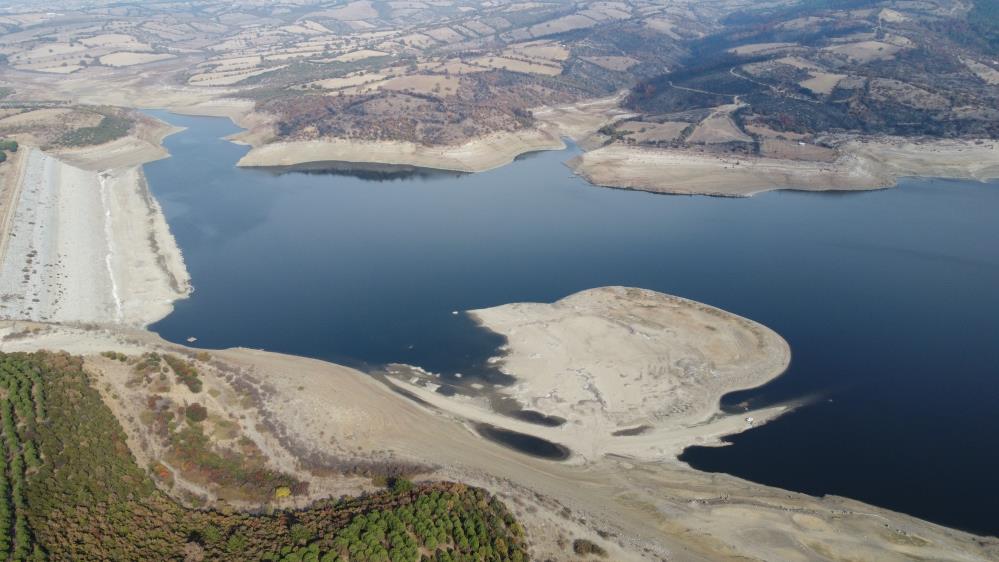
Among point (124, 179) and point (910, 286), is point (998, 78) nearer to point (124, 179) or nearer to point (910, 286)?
point (910, 286)

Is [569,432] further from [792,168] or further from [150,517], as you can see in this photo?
[792,168]

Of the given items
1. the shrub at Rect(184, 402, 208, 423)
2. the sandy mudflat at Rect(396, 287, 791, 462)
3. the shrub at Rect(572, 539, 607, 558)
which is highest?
the shrub at Rect(184, 402, 208, 423)

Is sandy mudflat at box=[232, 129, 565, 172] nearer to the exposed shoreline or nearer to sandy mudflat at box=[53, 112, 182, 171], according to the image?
sandy mudflat at box=[53, 112, 182, 171]

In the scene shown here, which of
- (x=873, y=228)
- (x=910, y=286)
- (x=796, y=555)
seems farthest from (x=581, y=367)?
(x=873, y=228)

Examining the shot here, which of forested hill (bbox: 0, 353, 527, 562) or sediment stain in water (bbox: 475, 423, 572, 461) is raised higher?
forested hill (bbox: 0, 353, 527, 562)

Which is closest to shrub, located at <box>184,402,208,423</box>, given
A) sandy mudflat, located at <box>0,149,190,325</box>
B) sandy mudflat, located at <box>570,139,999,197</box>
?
sandy mudflat, located at <box>0,149,190,325</box>
